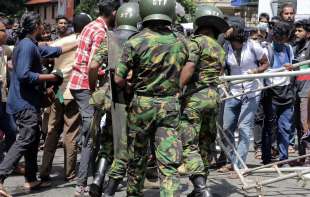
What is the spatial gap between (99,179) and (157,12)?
1803 millimetres

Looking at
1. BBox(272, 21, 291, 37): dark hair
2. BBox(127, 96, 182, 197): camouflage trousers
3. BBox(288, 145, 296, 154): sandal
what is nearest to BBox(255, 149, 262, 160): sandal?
BBox(288, 145, 296, 154): sandal

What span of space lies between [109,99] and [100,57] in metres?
0.41

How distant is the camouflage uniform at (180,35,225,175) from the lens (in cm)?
601

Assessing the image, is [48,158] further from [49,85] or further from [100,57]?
[100,57]

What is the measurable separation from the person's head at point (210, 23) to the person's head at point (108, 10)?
884 millimetres

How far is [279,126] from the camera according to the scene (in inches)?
341

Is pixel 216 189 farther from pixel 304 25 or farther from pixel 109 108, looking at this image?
pixel 304 25

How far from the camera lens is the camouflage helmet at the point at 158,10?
514 cm

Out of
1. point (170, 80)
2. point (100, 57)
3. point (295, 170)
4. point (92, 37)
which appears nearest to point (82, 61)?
point (92, 37)

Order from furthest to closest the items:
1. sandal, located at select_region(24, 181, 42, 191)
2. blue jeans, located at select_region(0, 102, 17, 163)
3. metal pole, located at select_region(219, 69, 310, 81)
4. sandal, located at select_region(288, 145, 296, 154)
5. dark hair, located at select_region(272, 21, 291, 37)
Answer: sandal, located at select_region(288, 145, 296, 154) → dark hair, located at select_region(272, 21, 291, 37) → blue jeans, located at select_region(0, 102, 17, 163) → sandal, located at select_region(24, 181, 42, 191) → metal pole, located at select_region(219, 69, 310, 81)

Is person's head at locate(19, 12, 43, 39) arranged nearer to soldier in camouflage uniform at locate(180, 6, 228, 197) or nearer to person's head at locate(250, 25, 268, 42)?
soldier in camouflage uniform at locate(180, 6, 228, 197)

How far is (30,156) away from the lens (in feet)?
23.1

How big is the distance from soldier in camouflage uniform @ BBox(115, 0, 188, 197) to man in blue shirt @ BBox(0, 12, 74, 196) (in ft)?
5.50

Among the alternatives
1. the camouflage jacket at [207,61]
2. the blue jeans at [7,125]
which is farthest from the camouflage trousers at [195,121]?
the blue jeans at [7,125]
